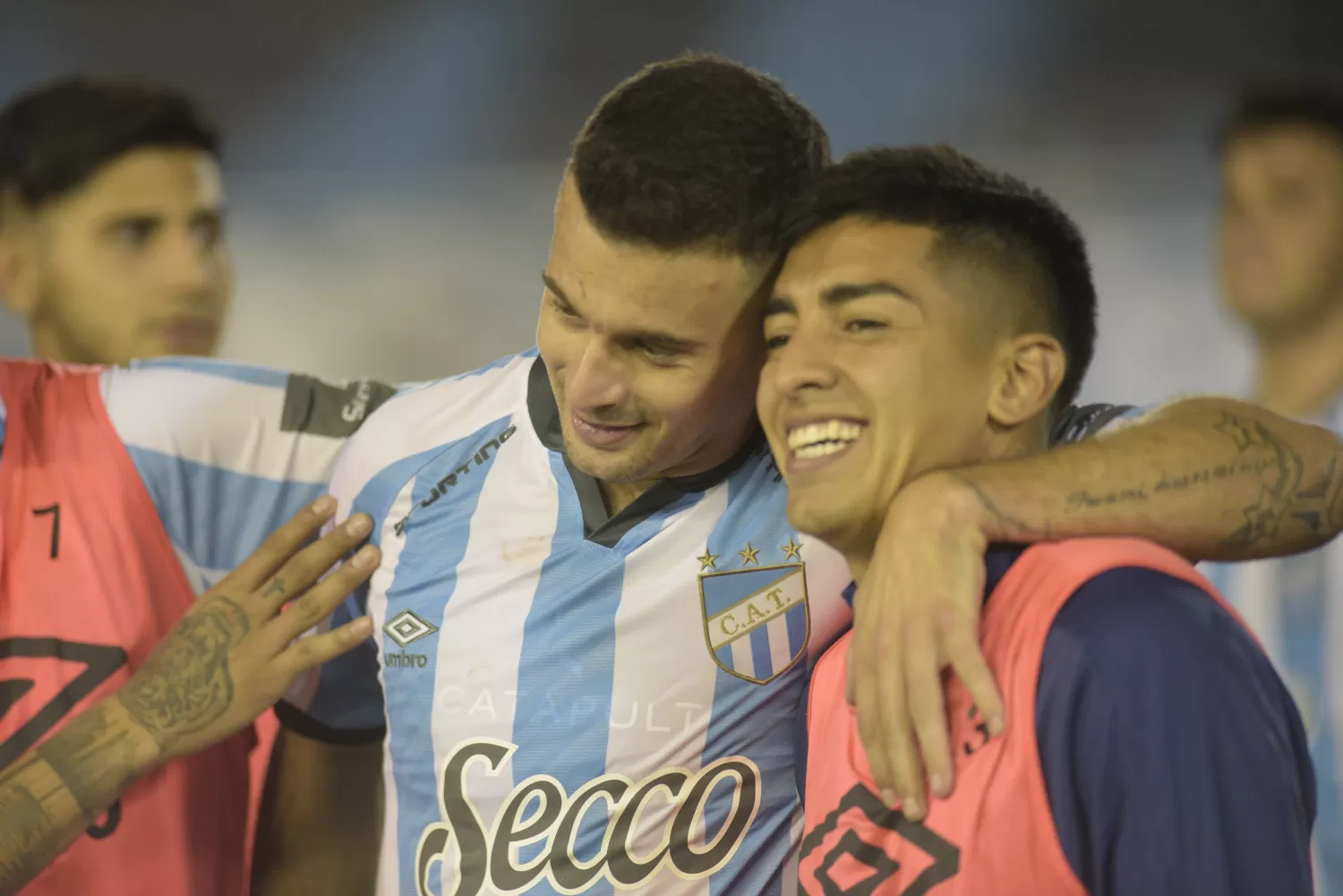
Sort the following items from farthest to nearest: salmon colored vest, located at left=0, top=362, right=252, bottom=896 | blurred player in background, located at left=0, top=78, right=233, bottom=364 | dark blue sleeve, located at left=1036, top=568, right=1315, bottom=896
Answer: blurred player in background, located at left=0, top=78, right=233, bottom=364
salmon colored vest, located at left=0, top=362, right=252, bottom=896
dark blue sleeve, located at left=1036, top=568, right=1315, bottom=896

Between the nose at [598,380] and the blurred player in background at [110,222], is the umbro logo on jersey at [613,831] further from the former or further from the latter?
the blurred player in background at [110,222]

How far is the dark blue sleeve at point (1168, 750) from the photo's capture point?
802 mm

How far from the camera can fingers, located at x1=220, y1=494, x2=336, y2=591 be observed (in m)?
1.45

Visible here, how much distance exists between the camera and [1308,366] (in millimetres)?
2027

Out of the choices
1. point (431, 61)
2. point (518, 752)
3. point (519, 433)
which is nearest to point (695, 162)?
point (519, 433)

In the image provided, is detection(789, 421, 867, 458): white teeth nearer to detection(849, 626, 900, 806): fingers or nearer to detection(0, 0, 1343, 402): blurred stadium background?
detection(849, 626, 900, 806): fingers

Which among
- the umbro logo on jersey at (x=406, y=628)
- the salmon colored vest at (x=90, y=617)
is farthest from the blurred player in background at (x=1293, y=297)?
the salmon colored vest at (x=90, y=617)

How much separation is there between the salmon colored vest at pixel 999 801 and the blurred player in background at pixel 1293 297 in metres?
1.23

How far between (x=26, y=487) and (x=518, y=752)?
737mm

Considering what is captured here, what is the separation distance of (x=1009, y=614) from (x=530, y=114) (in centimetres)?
144

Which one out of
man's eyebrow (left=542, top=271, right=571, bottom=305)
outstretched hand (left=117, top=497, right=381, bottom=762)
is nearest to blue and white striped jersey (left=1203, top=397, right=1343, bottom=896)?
man's eyebrow (left=542, top=271, right=571, bottom=305)

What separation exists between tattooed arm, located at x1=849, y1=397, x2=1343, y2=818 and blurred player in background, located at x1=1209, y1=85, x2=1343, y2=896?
1.08 meters

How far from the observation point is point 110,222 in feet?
6.20

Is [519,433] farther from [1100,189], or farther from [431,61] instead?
[1100,189]
